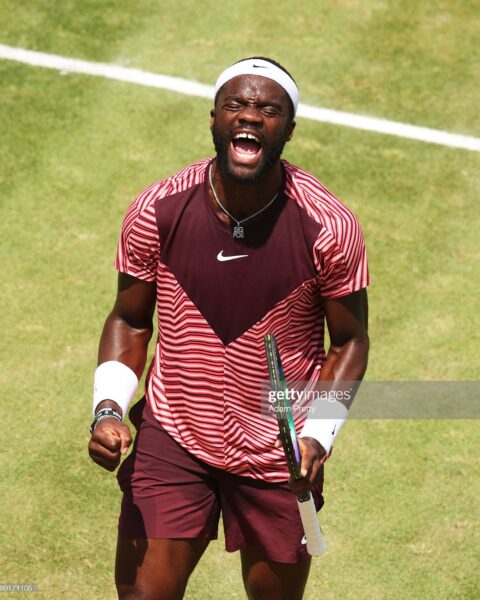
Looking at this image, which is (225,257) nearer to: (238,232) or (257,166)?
(238,232)

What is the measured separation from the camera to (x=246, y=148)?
5.74 meters

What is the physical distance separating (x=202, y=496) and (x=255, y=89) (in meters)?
1.97

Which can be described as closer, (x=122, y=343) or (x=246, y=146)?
(x=246, y=146)

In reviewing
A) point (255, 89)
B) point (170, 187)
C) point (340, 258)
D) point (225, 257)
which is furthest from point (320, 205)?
point (170, 187)

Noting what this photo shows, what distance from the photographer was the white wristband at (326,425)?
19.3 ft

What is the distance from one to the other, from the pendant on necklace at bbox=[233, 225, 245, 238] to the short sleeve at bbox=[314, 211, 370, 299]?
0.35 meters

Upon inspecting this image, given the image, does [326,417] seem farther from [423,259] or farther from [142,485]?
[423,259]

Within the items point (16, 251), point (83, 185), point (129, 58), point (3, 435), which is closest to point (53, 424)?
point (3, 435)

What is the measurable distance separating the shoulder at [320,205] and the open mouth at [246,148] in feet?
0.97

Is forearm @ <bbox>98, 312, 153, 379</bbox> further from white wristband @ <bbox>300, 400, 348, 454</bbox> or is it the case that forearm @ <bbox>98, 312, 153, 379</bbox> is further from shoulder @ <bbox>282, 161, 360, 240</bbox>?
shoulder @ <bbox>282, 161, 360, 240</bbox>

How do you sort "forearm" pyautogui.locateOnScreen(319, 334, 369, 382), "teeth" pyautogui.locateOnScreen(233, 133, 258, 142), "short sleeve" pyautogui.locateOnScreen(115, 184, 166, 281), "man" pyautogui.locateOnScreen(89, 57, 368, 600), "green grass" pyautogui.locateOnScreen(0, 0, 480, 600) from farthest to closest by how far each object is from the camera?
"green grass" pyautogui.locateOnScreen(0, 0, 480, 600), "forearm" pyautogui.locateOnScreen(319, 334, 369, 382), "short sleeve" pyautogui.locateOnScreen(115, 184, 166, 281), "man" pyautogui.locateOnScreen(89, 57, 368, 600), "teeth" pyautogui.locateOnScreen(233, 133, 258, 142)

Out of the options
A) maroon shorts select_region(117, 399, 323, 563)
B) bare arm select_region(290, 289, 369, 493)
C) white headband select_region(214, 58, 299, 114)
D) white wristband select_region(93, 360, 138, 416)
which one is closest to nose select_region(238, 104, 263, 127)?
white headband select_region(214, 58, 299, 114)

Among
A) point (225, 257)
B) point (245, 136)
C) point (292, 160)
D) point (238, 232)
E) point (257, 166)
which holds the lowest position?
point (292, 160)

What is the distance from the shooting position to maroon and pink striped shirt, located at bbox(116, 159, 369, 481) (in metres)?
5.84
